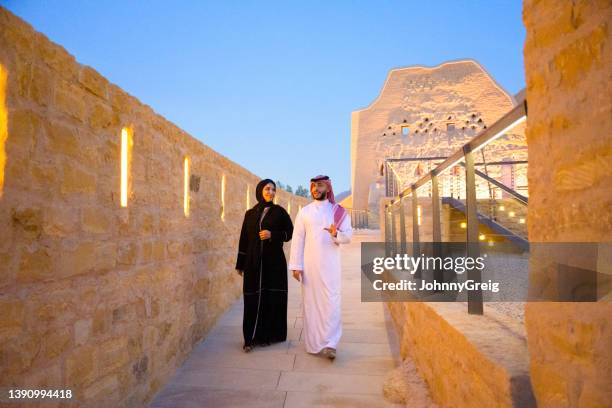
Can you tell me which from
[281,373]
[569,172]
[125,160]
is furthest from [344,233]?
[569,172]

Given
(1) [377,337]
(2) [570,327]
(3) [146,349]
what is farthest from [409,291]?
(2) [570,327]

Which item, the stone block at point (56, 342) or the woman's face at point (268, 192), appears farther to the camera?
the woman's face at point (268, 192)

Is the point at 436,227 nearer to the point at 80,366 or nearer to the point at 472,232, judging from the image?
the point at 472,232

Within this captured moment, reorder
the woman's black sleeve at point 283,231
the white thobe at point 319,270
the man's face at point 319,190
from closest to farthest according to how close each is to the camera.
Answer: the white thobe at point 319,270 < the man's face at point 319,190 < the woman's black sleeve at point 283,231

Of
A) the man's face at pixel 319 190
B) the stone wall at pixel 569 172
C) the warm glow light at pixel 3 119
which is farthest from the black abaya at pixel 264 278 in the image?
the stone wall at pixel 569 172

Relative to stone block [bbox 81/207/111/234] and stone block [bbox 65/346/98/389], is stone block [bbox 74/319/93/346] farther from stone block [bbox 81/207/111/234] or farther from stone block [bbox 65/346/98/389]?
stone block [bbox 81/207/111/234]

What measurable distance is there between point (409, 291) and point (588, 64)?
273 centimetres

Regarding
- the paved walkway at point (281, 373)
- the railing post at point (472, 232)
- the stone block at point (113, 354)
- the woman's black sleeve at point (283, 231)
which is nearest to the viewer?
the stone block at point (113, 354)

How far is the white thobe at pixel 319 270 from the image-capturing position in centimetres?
359

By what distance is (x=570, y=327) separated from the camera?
1.09 m

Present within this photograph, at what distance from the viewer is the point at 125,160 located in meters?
2.43

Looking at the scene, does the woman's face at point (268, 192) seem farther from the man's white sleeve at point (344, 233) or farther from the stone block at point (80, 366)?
the stone block at point (80, 366)

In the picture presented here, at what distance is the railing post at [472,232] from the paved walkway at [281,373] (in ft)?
3.23

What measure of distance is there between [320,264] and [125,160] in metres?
2.01
